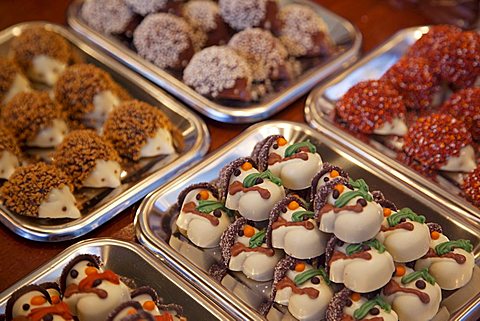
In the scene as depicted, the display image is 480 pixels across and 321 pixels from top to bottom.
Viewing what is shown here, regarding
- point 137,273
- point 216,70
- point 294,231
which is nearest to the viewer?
point 294,231

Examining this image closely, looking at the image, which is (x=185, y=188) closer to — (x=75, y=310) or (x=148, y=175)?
(x=148, y=175)

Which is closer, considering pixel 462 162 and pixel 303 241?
pixel 303 241

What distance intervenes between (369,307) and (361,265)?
9 cm

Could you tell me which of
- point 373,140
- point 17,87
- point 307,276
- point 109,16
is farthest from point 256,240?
point 109,16

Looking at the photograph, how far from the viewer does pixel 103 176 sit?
67.9 inches

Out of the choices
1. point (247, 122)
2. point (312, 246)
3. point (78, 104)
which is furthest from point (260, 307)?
point (78, 104)

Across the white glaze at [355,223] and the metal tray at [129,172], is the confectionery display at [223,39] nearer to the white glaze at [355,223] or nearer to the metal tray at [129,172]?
the metal tray at [129,172]

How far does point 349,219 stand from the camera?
1.30 m

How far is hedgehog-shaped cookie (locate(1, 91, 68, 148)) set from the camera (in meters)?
1.83

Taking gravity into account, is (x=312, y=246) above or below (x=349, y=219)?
below

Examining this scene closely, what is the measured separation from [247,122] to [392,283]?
2.42 feet

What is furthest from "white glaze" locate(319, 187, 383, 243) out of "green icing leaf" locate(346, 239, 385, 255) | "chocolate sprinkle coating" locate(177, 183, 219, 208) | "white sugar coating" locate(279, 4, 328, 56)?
"white sugar coating" locate(279, 4, 328, 56)

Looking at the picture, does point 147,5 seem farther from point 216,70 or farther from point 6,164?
point 6,164

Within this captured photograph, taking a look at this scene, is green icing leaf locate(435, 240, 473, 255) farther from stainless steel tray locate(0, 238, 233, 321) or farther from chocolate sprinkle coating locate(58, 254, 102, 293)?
chocolate sprinkle coating locate(58, 254, 102, 293)
